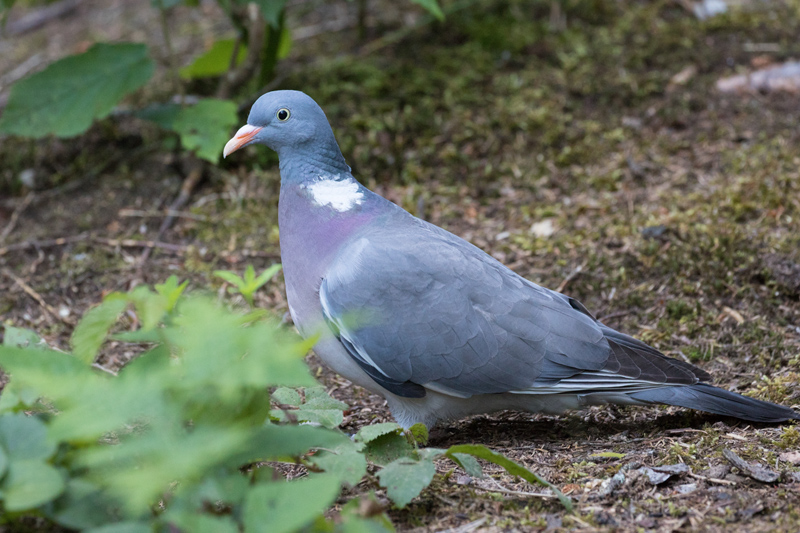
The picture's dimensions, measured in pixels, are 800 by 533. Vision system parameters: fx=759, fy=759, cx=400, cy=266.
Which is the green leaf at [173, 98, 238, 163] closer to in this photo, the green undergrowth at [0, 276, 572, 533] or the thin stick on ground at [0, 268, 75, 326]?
the thin stick on ground at [0, 268, 75, 326]

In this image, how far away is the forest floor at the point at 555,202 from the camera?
3.13 m

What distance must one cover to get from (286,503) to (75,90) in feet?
13.9

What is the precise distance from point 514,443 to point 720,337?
1460 millimetres

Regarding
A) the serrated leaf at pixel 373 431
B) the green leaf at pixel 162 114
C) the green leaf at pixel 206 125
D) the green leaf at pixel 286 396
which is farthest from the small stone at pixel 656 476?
the green leaf at pixel 162 114

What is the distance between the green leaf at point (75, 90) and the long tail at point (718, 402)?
3.86 m

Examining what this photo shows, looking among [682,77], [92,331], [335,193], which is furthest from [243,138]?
[682,77]

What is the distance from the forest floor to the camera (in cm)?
313

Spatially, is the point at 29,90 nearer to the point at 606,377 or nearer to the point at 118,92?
the point at 118,92

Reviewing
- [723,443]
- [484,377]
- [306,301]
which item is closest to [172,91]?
[306,301]

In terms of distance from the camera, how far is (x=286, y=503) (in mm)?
1821

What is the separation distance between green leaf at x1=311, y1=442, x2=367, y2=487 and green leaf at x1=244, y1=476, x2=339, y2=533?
50 cm

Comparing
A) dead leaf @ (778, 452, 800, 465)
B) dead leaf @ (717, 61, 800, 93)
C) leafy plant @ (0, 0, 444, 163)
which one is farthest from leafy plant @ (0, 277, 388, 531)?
dead leaf @ (717, 61, 800, 93)

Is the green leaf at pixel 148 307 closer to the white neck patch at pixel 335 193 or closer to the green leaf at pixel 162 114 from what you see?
the white neck patch at pixel 335 193

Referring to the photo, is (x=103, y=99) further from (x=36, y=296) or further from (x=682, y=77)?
(x=682, y=77)
